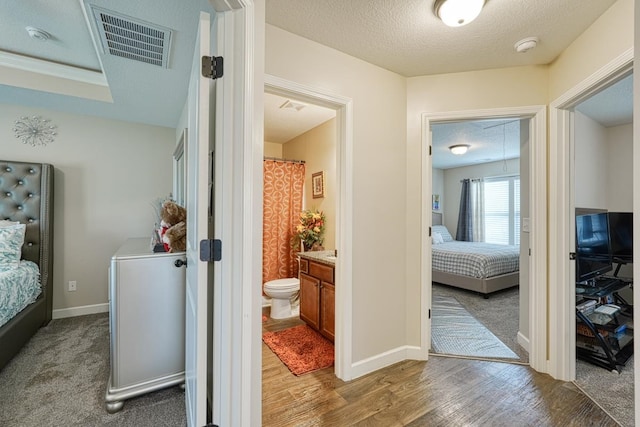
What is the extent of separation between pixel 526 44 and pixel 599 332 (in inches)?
90.3

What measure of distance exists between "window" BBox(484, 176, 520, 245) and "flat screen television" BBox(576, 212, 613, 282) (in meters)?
3.59

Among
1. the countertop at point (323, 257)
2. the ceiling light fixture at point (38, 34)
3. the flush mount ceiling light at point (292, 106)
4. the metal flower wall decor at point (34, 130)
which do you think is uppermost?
the ceiling light fixture at point (38, 34)

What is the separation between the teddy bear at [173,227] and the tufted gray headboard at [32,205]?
1.82 m

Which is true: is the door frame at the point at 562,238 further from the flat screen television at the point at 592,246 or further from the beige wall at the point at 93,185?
the beige wall at the point at 93,185

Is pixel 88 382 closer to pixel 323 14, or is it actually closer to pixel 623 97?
pixel 323 14

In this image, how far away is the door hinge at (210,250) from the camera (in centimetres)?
107

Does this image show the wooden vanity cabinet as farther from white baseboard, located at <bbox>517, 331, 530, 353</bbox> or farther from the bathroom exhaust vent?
the bathroom exhaust vent

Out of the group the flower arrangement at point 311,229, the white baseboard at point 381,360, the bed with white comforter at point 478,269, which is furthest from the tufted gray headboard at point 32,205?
the bed with white comforter at point 478,269

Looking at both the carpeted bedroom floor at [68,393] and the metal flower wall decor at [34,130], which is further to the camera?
the metal flower wall decor at [34,130]

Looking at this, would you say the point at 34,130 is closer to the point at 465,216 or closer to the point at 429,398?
the point at 429,398

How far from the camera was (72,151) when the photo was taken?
3.10 metres

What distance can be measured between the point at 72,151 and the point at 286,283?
8.94ft

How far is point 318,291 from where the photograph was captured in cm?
266

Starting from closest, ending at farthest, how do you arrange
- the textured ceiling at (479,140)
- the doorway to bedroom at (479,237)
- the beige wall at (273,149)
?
the doorway to bedroom at (479,237)
the textured ceiling at (479,140)
the beige wall at (273,149)
